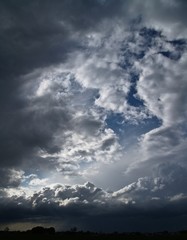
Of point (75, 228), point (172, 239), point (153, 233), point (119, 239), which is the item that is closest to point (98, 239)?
point (119, 239)

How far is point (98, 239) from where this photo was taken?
8962 cm

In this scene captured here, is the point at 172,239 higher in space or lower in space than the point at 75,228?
lower

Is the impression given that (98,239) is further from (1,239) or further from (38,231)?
(38,231)

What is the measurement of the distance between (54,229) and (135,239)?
38.6m

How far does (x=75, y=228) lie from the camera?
13200 centimetres

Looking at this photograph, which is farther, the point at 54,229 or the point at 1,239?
the point at 54,229

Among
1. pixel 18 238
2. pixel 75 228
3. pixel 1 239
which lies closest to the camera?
pixel 1 239

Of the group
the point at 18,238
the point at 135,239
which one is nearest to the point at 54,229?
the point at 18,238

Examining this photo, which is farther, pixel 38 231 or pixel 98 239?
pixel 38 231

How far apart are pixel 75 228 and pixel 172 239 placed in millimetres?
48166

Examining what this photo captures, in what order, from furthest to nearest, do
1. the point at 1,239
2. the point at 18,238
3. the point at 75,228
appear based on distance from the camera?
the point at 75,228, the point at 18,238, the point at 1,239

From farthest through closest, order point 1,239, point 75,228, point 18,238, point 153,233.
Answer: point 75,228 < point 153,233 < point 18,238 < point 1,239

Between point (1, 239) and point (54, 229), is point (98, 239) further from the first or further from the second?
point (54, 229)

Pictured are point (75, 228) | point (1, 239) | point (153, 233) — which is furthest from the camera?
point (75, 228)
